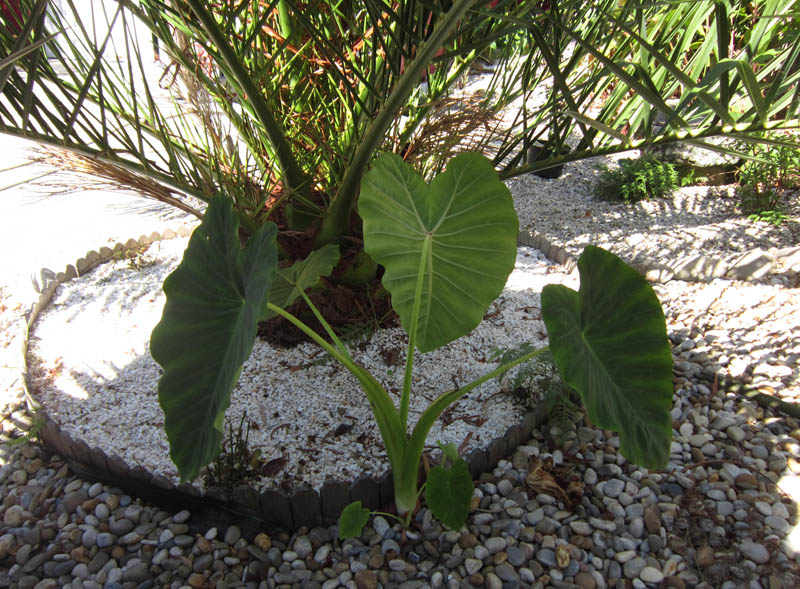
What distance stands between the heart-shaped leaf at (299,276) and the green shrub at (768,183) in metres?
2.27

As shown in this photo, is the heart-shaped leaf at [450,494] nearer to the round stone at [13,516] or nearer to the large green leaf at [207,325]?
the large green leaf at [207,325]

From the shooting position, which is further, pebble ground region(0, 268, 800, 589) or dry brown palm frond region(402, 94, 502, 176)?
dry brown palm frond region(402, 94, 502, 176)

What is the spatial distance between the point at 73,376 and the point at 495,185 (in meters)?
1.45

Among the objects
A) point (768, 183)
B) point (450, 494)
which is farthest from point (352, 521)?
point (768, 183)

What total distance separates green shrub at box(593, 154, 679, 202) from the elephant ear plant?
2.09 metres

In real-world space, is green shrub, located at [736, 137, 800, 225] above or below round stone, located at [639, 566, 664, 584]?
above

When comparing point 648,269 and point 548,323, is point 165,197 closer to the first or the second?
point 548,323

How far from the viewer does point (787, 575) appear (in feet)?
3.59

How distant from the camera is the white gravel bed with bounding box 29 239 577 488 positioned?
4.74ft

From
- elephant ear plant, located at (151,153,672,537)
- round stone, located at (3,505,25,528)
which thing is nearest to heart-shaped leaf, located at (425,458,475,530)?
elephant ear plant, located at (151,153,672,537)

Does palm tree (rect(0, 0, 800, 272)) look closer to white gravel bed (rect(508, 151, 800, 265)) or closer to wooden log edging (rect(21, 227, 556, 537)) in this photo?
wooden log edging (rect(21, 227, 556, 537))

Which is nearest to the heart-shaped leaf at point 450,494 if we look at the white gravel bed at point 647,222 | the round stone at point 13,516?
the round stone at point 13,516

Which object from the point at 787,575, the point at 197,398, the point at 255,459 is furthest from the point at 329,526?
the point at 787,575

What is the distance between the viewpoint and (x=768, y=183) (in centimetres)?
274
